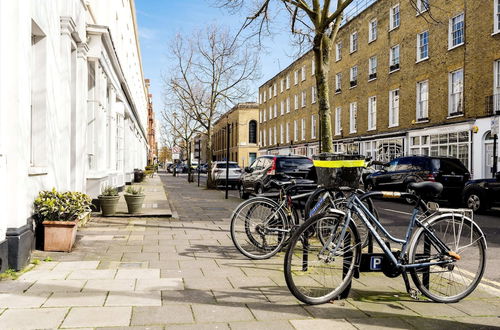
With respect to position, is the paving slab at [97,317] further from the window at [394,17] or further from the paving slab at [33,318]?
the window at [394,17]

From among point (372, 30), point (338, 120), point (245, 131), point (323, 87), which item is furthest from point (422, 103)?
point (245, 131)

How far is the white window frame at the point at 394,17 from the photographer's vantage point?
28.4 meters

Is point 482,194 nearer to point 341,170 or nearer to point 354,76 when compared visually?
point 341,170

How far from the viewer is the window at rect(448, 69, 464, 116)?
22.4 metres

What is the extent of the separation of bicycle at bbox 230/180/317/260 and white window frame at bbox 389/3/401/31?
25.3 m

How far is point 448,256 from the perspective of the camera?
179 inches

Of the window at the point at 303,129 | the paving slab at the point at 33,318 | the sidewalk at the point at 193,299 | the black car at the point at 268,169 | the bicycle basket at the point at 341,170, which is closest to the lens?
the paving slab at the point at 33,318

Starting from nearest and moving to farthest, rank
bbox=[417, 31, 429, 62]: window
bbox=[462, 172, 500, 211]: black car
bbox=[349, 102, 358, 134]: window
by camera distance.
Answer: bbox=[462, 172, 500, 211]: black car → bbox=[417, 31, 429, 62]: window → bbox=[349, 102, 358, 134]: window

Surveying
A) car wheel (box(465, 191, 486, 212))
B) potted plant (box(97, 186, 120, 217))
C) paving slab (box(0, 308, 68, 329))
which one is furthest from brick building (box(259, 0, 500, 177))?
paving slab (box(0, 308, 68, 329))

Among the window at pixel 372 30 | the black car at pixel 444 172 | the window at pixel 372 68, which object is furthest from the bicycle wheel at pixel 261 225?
the window at pixel 372 30

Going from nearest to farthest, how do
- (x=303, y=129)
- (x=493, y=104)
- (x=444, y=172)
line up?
(x=444, y=172), (x=493, y=104), (x=303, y=129)

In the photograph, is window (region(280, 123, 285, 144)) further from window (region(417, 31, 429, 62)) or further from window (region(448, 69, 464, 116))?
window (region(448, 69, 464, 116))

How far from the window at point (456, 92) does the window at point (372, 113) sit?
8.27 metres

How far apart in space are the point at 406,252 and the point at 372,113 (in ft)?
93.3
